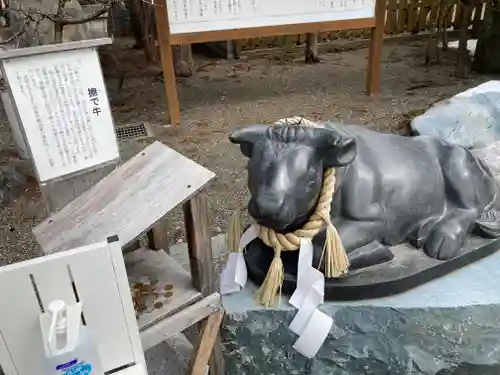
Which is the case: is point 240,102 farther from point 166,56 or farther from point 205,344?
point 205,344

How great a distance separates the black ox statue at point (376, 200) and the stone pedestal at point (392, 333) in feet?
0.15

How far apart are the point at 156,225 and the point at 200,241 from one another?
14 cm

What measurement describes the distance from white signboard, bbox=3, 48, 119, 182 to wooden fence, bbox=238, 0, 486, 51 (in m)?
5.01

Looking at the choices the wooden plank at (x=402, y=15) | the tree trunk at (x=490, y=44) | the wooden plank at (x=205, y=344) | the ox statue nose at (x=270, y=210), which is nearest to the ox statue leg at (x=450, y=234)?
the ox statue nose at (x=270, y=210)

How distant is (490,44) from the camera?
5.05m

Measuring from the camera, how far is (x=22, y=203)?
3.17 metres

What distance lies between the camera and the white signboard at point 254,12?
12.1 ft

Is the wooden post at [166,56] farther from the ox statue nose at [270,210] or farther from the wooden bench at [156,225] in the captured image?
the ox statue nose at [270,210]

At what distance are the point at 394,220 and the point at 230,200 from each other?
155 centimetres

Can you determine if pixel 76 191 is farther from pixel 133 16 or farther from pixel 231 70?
pixel 133 16

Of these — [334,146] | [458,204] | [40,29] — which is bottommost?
[458,204]

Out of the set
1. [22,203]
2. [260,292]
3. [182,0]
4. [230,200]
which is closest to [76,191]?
[260,292]

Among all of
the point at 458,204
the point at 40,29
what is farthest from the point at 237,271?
the point at 40,29

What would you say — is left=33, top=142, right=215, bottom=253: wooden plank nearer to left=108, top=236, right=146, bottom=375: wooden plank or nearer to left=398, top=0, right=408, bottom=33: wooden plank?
left=108, top=236, right=146, bottom=375: wooden plank
